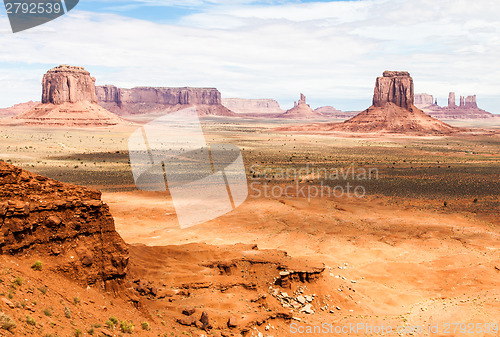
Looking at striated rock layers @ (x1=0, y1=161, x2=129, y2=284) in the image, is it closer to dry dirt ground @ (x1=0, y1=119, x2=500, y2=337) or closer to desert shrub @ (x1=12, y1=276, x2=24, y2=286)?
dry dirt ground @ (x1=0, y1=119, x2=500, y2=337)

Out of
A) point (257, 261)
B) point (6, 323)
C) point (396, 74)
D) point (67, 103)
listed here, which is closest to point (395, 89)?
point (396, 74)

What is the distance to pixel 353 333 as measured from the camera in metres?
14.1

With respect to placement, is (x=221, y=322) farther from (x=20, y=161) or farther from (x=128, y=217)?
(x=20, y=161)

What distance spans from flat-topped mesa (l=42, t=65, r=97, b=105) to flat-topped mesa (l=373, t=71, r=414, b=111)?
115121 mm

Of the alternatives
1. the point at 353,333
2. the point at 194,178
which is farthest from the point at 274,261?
the point at 194,178

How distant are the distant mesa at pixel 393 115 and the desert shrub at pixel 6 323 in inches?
5651

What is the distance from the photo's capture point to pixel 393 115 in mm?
154375

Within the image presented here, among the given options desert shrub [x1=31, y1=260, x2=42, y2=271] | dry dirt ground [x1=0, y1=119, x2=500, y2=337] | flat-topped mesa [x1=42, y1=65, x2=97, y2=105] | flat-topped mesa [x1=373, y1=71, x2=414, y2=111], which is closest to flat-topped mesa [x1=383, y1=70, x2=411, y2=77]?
flat-topped mesa [x1=373, y1=71, x2=414, y2=111]

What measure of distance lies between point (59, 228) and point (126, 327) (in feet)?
9.59

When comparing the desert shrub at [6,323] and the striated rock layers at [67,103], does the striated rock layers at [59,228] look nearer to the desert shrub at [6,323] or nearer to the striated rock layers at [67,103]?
the desert shrub at [6,323]

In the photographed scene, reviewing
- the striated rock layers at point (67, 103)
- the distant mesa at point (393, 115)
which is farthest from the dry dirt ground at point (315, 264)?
the striated rock layers at point (67, 103)

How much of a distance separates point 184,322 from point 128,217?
1881 centimetres

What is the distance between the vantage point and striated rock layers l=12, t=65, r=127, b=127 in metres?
146

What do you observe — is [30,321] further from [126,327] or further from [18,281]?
[126,327]
